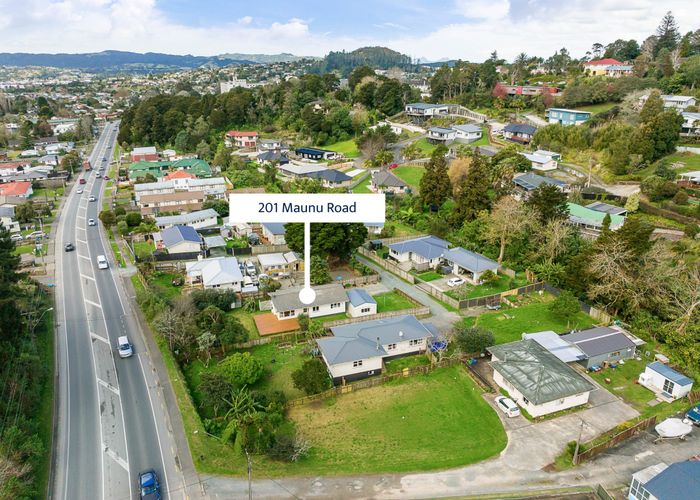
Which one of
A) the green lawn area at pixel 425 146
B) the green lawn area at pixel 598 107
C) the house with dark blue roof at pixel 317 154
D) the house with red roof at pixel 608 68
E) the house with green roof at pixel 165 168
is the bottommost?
the house with green roof at pixel 165 168

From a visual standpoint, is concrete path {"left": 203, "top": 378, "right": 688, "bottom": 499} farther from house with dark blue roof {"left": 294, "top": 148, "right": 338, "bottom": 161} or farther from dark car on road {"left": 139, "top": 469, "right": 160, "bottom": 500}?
house with dark blue roof {"left": 294, "top": 148, "right": 338, "bottom": 161}

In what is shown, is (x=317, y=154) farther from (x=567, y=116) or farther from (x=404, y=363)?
(x=404, y=363)

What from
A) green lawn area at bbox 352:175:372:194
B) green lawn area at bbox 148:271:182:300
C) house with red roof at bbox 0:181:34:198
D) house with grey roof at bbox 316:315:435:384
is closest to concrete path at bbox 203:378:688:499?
house with grey roof at bbox 316:315:435:384

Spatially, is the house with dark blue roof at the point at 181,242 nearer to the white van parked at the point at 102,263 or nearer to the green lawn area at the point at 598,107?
the white van parked at the point at 102,263

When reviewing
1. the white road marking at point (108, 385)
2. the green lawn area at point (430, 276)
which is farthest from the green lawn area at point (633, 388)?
the white road marking at point (108, 385)

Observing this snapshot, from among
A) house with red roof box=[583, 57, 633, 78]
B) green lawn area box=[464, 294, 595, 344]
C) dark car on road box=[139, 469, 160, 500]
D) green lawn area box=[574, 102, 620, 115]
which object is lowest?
dark car on road box=[139, 469, 160, 500]

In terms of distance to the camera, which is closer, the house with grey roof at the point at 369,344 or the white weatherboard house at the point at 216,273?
the house with grey roof at the point at 369,344
